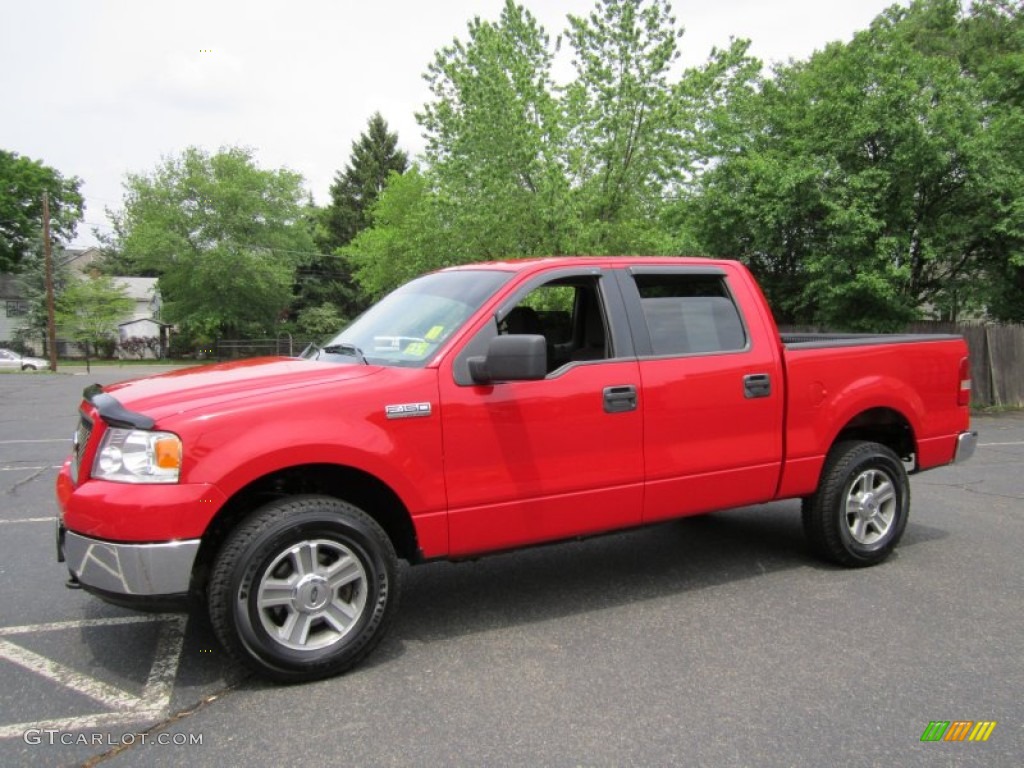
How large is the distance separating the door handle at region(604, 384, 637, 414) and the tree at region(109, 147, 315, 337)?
49858 mm

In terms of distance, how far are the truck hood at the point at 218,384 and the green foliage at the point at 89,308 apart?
52259 mm

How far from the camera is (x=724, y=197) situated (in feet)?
54.7

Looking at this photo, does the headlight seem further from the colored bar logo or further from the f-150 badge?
the colored bar logo

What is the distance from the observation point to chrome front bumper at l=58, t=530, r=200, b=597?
9.97 ft

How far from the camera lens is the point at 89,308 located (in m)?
49.6

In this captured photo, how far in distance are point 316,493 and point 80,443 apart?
1.13 meters

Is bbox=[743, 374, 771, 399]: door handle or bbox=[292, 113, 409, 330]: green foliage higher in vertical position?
bbox=[292, 113, 409, 330]: green foliage

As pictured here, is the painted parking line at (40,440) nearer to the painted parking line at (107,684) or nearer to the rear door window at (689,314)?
the painted parking line at (107,684)

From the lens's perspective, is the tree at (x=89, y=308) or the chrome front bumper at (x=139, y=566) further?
the tree at (x=89, y=308)

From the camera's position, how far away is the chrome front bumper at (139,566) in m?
Answer: 3.04

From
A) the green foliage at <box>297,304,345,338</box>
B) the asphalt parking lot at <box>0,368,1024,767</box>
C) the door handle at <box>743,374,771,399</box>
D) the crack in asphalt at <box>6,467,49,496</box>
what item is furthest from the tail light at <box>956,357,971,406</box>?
the green foliage at <box>297,304,345,338</box>

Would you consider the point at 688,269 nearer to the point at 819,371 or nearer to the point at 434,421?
the point at 819,371

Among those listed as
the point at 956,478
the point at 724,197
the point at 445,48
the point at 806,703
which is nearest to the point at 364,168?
the point at 445,48

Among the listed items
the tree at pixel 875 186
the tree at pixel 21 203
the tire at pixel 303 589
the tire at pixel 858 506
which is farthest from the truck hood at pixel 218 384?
the tree at pixel 21 203
